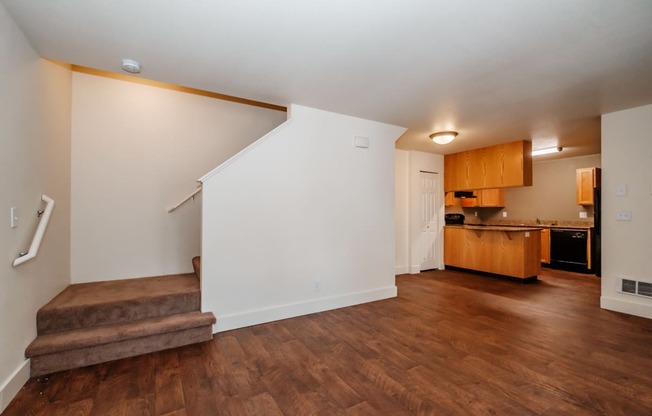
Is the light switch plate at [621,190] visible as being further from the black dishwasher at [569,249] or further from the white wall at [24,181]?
the white wall at [24,181]

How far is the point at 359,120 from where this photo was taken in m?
3.94

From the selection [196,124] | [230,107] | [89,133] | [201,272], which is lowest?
[201,272]

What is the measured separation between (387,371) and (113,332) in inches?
89.6

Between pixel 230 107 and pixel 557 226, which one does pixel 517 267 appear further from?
pixel 230 107

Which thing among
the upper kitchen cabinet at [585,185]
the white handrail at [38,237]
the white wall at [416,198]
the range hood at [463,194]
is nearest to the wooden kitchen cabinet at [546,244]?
the upper kitchen cabinet at [585,185]

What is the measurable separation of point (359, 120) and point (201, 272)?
108 inches

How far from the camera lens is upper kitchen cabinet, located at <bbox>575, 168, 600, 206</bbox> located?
593 cm

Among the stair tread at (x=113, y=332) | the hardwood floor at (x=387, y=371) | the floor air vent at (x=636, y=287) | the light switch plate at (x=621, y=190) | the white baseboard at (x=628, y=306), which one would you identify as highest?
the light switch plate at (x=621, y=190)

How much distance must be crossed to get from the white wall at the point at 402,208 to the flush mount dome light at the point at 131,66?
178 inches

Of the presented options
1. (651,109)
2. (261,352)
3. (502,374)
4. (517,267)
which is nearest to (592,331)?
(502,374)

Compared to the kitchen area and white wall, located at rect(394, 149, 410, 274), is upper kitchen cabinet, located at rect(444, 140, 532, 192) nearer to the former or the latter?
the kitchen area

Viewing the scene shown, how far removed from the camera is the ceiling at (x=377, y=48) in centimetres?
177

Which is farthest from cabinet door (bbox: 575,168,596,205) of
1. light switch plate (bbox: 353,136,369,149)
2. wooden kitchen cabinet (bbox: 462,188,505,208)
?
light switch plate (bbox: 353,136,369,149)

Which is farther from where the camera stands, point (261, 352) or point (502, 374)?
point (261, 352)
